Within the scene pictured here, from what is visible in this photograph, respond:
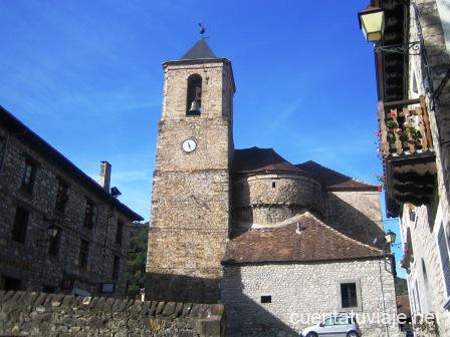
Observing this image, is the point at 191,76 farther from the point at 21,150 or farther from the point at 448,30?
the point at 448,30

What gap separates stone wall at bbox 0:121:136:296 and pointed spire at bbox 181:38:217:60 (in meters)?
10.4

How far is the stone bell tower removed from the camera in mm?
21797

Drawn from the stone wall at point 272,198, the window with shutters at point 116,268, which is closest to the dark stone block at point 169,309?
the window with shutters at point 116,268

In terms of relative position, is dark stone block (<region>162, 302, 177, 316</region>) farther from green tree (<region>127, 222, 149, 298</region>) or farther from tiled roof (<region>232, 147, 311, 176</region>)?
green tree (<region>127, 222, 149, 298</region>)

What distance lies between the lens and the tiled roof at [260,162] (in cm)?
2377

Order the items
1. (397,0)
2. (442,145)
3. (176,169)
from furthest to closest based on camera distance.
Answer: (176,169)
(397,0)
(442,145)

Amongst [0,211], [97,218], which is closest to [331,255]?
[97,218]

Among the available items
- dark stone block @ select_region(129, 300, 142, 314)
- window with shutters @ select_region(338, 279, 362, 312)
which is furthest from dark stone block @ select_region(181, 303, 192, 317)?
window with shutters @ select_region(338, 279, 362, 312)

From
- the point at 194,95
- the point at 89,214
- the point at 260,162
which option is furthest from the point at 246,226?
the point at 194,95

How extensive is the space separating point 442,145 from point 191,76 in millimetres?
22266

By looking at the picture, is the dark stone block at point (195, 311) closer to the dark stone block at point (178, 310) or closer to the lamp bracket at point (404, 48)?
the dark stone block at point (178, 310)

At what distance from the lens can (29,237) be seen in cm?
1551

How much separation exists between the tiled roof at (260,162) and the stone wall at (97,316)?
56.6 feet

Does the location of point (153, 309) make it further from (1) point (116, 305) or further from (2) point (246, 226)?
(2) point (246, 226)
